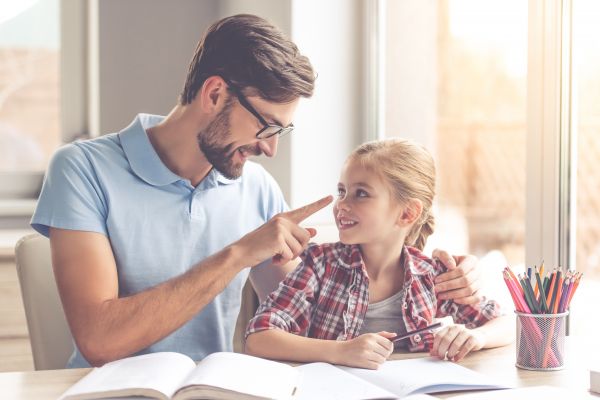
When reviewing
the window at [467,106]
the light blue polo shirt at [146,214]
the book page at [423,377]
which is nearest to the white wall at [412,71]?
the window at [467,106]

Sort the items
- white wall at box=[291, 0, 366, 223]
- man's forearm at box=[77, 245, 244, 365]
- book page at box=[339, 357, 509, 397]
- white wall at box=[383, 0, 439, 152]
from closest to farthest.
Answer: book page at box=[339, 357, 509, 397] → man's forearm at box=[77, 245, 244, 365] → white wall at box=[383, 0, 439, 152] → white wall at box=[291, 0, 366, 223]

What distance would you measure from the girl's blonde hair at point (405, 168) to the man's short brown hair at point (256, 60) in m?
0.19

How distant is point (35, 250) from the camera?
5.29ft

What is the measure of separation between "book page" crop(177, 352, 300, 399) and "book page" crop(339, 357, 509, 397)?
12 centimetres

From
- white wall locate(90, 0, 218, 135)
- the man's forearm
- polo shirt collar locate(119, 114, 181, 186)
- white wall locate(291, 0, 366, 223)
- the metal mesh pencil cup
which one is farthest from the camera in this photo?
white wall locate(90, 0, 218, 135)

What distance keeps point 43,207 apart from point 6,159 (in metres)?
1.63

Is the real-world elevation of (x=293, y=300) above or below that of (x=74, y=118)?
below

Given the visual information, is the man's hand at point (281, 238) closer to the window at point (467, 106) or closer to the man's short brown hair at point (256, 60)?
the man's short brown hair at point (256, 60)

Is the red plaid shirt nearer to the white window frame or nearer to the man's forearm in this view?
the man's forearm

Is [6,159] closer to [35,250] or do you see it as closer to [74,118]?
[74,118]

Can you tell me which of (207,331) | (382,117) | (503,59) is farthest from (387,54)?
(207,331)

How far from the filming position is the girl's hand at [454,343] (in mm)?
1265

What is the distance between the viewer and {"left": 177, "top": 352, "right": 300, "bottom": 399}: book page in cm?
99

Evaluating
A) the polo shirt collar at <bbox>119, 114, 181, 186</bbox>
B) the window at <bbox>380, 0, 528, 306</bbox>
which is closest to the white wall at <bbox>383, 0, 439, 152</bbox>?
the window at <bbox>380, 0, 528, 306</bbox>
